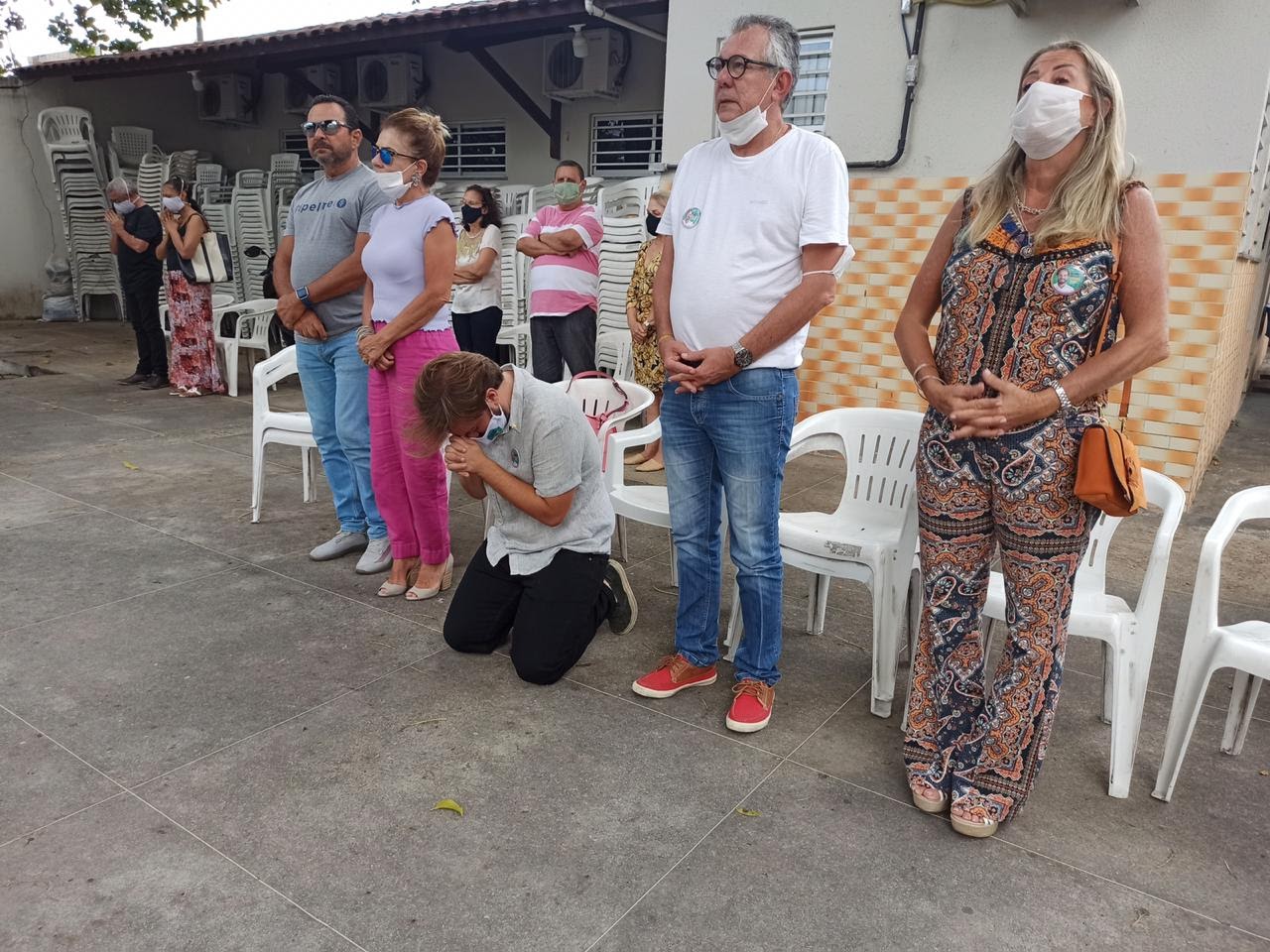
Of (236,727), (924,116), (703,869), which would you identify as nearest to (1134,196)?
(703,869)

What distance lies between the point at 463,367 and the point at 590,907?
1601mm

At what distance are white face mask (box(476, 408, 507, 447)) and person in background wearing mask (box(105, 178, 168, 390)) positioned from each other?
668 cm

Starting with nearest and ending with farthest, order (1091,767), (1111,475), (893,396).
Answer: (1111,475)
(1091,767)
(893,396)

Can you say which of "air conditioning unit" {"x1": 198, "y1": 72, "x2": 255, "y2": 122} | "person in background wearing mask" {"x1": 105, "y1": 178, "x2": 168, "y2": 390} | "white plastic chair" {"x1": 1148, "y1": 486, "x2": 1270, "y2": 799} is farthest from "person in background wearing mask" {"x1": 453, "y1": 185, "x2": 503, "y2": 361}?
"air conditioning unit" {"x1": 198, "y1": 72, "x2": 255, "y2": 122}

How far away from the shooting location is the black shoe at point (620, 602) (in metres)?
3.45

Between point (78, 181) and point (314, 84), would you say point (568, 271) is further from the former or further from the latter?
point (78, 181)

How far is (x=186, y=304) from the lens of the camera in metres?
7.94

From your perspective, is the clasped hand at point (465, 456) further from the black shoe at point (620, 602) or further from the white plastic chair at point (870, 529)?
the white plastic chair at point (870, 529)

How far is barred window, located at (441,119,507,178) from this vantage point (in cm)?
1081

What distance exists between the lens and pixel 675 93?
22.5ft

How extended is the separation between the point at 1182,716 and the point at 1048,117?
5.15ft

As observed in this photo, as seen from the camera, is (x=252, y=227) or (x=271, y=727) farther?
(x=252, y=227)

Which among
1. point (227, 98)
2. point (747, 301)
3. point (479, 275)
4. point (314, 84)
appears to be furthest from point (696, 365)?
point (227, 98)

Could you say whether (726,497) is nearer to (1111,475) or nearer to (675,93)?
(1111,475)
